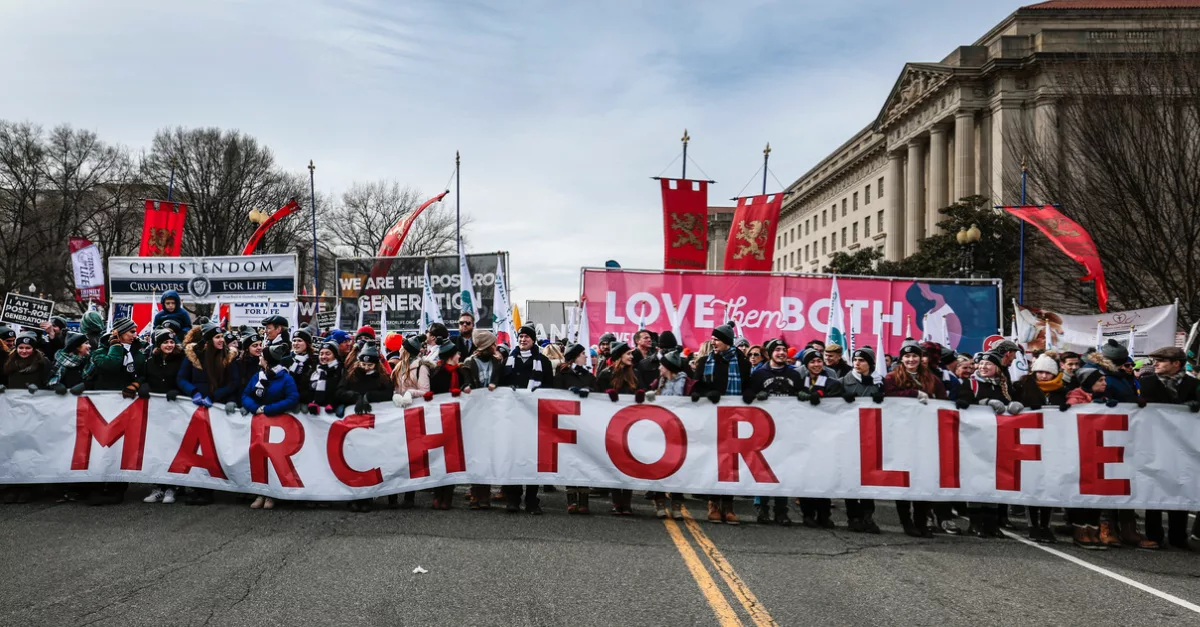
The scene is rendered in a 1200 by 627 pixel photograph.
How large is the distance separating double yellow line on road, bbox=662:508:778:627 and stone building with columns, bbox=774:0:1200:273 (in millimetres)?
35973

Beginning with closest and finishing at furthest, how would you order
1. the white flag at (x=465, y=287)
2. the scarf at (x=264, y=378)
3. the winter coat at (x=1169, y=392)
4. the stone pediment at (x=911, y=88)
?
the winter coat at (x=1169, y=392) → the scarf at (x=264, y=378) → the white flag at (x=465, y=287) → the stone pediment at (x=911, y=88)

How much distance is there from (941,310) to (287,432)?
38.3ft

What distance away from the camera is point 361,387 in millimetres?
8445

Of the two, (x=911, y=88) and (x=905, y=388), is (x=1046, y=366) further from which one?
(x=911, y=88)

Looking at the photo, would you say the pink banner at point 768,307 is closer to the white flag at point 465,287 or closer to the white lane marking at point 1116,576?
the white flag at point 465,287

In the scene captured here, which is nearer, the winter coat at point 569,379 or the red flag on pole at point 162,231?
the winter coat at point 569,379

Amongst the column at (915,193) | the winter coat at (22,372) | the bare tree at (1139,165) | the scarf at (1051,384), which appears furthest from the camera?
the column at (915,193)

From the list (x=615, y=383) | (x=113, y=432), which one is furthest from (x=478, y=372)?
(x=113, y=432)

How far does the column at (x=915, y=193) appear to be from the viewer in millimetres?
63156

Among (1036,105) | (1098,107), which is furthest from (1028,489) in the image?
(1036,105)

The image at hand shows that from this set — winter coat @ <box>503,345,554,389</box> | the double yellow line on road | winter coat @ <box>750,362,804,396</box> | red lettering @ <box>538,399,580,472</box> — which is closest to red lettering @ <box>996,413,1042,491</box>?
winter coat @ <box>750,362,804,396</box>

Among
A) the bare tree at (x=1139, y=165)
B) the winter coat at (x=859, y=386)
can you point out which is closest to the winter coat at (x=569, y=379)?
the winter coat at (x=859, y=386)

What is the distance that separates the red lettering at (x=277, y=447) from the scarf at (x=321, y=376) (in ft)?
1.24

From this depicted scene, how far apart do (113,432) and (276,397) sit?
1686 millimetres
